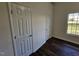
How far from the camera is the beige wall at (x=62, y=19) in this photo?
14.2 feet

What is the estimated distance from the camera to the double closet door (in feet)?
6.99

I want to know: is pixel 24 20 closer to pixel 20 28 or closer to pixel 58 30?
pixel 20 28

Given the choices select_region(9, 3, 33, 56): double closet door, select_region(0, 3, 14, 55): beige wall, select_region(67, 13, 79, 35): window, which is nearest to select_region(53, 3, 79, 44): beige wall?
select_region(67, 13, 79, 35): window

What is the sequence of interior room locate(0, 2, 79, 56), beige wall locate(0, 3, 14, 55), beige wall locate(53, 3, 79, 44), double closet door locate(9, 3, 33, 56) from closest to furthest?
beige wall locate(0, 3, 14, 55) < interior room locate(0, 2, 79, 56) < double closet door locate(9, 3, 33, 56) < beige wall locate(53, 3, 79, 44)

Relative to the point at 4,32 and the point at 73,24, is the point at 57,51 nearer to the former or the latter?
the point at 73,24

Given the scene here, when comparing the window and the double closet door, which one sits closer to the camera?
the double closet door

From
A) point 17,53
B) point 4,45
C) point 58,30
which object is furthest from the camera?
point 58,30

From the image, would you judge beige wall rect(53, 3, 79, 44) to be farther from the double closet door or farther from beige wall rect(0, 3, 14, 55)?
beige wall rect(0, 3, 14, 55)

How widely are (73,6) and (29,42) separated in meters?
3.22

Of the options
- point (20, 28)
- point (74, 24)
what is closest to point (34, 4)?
point (20, 28)

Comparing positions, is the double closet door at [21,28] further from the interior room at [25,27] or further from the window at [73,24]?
the window at [73,24]

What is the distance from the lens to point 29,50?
2.96 metres

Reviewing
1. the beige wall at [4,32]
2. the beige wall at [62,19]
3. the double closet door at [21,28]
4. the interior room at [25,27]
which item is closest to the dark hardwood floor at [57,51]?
the interior room at [25,27]

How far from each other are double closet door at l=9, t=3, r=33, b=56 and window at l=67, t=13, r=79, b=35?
2801 millimetres
